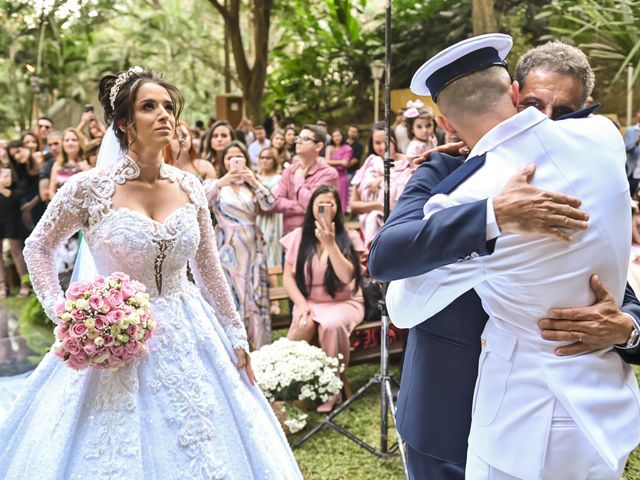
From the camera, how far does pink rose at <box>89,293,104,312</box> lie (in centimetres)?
246

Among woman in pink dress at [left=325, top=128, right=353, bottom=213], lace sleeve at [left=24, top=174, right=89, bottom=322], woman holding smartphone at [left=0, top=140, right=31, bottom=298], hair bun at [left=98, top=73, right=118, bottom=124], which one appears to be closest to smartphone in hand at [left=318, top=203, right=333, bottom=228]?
hair bun at [left=98, top=73, right=118, bottom=124]

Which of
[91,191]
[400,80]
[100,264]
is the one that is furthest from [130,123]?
[400,80]

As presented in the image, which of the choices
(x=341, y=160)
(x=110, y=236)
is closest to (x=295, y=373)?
(x=110, y=236)

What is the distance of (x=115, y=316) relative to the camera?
2457 millimetres

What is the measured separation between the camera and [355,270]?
516cm

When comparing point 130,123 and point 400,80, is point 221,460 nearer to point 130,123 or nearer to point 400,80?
point 130,123

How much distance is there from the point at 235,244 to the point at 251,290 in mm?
391

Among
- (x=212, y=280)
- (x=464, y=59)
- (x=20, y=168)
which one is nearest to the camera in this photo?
(x=464, y=59)

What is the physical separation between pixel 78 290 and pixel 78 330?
0.53 feet

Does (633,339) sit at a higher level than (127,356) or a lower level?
higher

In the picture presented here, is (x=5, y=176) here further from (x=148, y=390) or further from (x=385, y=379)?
(x=148, y=390)

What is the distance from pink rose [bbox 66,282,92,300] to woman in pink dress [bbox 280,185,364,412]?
8.47 ft

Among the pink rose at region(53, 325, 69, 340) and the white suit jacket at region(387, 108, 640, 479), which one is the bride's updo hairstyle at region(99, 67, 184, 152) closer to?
the pink rose at region(53, 325, 69, 340)

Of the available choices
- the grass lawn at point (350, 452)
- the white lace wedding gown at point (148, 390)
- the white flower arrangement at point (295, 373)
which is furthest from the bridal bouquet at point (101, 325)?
the white flower arrangement at point (295, 373)
